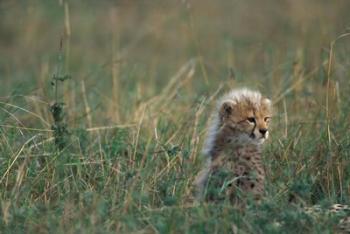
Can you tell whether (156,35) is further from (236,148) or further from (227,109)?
(236,148)

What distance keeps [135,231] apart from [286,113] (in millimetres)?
2305

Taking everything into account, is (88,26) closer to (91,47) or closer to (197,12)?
(91,47)

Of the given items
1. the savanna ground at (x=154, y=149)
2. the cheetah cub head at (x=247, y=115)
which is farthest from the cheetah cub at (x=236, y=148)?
the savanna ground at (x=154, y=149)

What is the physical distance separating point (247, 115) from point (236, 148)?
0.84 feet

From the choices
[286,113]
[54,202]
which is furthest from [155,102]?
[54,202]

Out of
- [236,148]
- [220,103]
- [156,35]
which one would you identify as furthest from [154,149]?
[156,35]

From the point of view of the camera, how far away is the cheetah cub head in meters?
5.54

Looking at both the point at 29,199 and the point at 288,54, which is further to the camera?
the point at 288,54

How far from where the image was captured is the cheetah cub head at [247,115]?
18.2ft

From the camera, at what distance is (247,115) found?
5.63m

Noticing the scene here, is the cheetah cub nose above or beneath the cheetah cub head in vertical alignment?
beneath

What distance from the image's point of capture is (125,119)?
697cm

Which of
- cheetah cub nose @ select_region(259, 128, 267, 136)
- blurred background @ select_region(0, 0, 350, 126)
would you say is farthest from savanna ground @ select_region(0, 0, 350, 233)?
cheetah cub nose @ select_region(259, 128, 267, 136)

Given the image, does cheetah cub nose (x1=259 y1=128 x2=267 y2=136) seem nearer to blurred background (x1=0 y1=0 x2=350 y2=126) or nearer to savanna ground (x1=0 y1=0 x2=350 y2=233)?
savanna ground (x1=0 y1=0 x2=350 y2=233)
